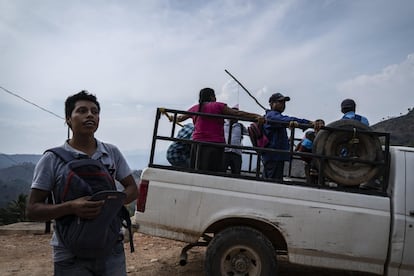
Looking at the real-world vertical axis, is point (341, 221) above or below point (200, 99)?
below

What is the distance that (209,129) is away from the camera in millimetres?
4059

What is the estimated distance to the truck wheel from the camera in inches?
137

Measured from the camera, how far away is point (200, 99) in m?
4.32

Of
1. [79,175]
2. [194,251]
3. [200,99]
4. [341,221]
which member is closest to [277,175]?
[341,221]

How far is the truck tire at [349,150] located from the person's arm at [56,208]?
2.60 m

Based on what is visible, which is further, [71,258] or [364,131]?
[364,131]

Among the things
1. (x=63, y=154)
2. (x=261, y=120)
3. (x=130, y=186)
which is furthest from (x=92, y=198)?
(x=261, y=120)

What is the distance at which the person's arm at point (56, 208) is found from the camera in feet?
5.26

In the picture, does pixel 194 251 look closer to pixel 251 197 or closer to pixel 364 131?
pixel 251 197

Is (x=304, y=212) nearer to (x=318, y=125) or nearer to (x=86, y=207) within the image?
(x=318, y=125)

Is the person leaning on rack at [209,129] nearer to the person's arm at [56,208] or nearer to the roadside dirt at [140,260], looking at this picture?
the roadside dirt at [140,260]

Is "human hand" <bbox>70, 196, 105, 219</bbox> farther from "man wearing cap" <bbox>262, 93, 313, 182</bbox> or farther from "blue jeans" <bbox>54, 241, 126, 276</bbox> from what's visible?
"man wearing cap" <bbox>262, 93, 313, 182</bbox>

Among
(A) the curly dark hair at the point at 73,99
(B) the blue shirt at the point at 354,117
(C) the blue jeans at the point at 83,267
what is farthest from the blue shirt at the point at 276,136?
(C) the blue jeans at the point at 83,267

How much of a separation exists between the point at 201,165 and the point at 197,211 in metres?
0.49
